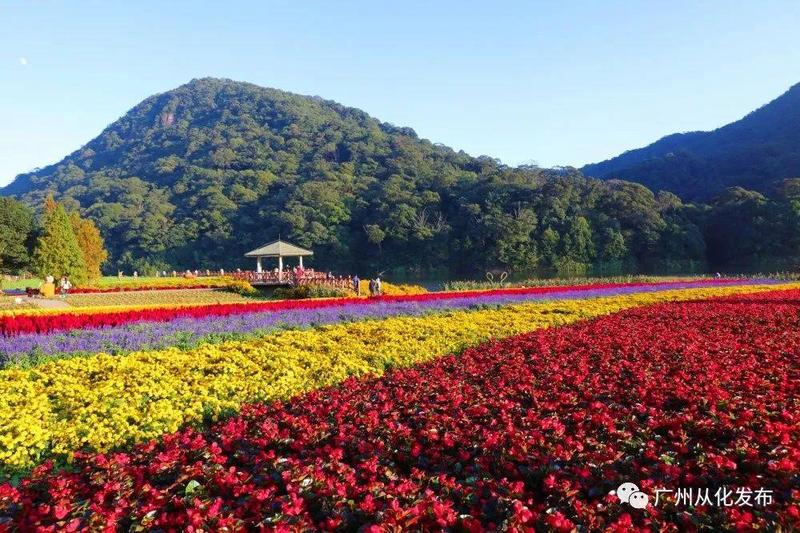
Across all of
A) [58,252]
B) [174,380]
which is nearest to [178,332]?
[174,380]

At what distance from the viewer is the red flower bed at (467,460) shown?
286 cm

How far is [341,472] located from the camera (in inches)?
134

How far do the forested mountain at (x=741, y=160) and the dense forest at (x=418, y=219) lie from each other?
14568 mm

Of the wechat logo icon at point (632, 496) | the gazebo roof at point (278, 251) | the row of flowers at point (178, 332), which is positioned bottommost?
the wechat logo icon at point (632, 496)

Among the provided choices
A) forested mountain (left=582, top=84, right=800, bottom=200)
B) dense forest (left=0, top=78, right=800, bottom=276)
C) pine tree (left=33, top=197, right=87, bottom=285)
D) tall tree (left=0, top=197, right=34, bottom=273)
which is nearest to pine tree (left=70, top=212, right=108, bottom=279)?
dense forest (left=0, top=78, right=800, bottom=276)

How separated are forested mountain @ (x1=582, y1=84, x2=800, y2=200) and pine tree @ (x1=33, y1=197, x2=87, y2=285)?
64.9m

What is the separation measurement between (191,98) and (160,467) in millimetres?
174076

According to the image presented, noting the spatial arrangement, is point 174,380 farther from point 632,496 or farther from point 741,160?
point 741,160

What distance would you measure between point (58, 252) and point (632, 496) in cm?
3305

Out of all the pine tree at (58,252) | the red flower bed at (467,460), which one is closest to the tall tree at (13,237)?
the pine tree at (58,252)

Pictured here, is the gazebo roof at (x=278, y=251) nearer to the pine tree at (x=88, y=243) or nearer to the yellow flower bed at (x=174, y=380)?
the pine tree at (x=88, y=243)

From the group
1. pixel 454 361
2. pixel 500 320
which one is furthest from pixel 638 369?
pixel 500 320

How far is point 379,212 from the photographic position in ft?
206

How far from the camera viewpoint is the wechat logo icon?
Answer: 2913 millimetres
